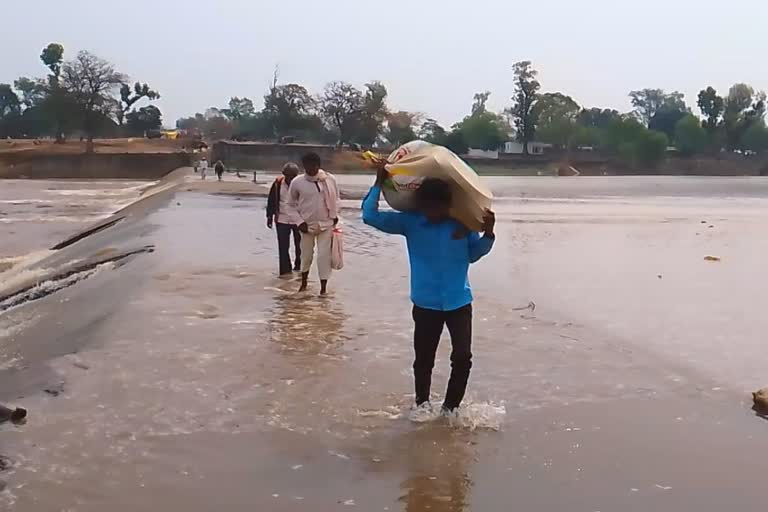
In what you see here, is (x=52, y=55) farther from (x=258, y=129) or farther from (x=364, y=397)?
(x=364, y=397)

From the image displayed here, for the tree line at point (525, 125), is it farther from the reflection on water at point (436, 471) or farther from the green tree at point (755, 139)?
the reflection on water at point (436, 471)

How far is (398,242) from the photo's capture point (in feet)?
58.3

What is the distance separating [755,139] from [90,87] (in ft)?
291

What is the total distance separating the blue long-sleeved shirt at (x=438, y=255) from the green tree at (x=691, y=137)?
11975 centimetres

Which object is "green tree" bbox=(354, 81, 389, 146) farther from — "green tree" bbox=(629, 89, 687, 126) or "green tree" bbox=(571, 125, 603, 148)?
"green tree" bbox=(629, 89, 687, 126)

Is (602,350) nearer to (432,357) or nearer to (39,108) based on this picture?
(432,357)

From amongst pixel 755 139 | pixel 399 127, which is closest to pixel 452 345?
pixel 399 127

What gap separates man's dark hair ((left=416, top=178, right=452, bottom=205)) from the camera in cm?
513

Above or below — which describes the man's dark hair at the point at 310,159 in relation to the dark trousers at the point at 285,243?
above

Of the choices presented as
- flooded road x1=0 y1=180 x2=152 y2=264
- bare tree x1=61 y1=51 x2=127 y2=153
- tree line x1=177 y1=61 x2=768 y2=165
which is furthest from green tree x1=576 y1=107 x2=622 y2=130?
flooded road x1=0 y1=180 x2=152 y2=264

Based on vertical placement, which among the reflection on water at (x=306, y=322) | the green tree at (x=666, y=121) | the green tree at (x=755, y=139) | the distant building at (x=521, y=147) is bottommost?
the reflection on water at (x=306, y=322)

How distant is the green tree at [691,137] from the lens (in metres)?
118

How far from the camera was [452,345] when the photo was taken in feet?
17.8

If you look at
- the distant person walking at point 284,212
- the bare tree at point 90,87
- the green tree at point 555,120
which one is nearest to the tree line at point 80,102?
the bare tree at point 90,87
